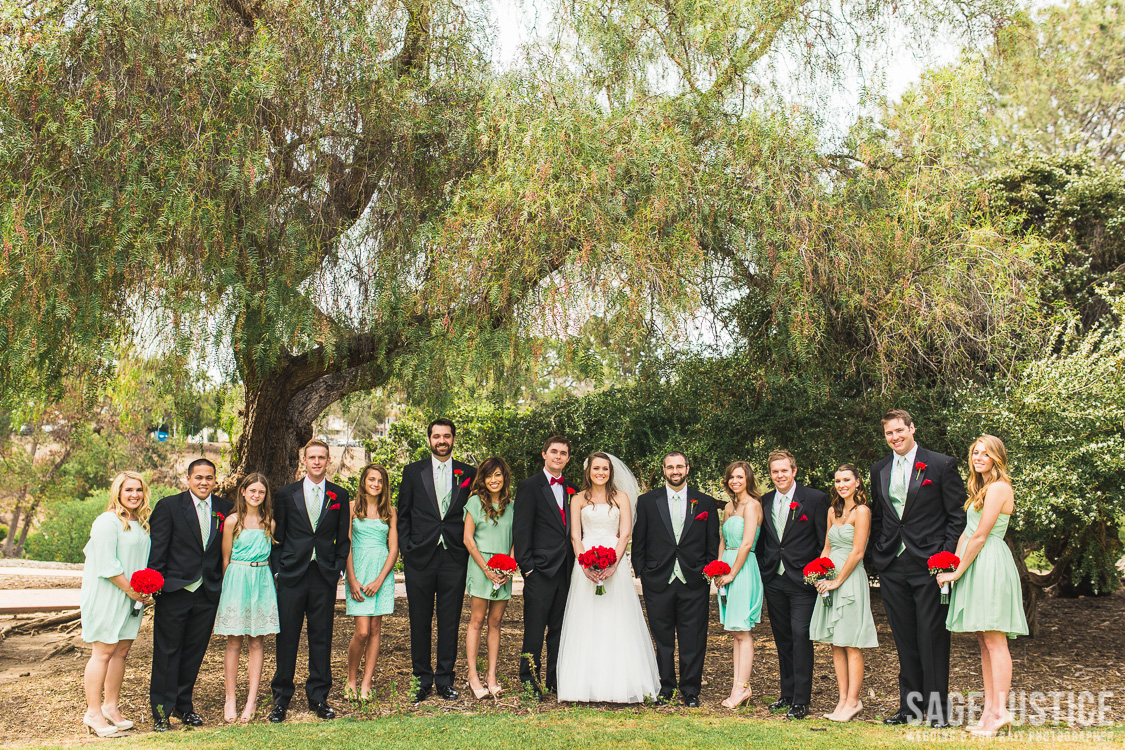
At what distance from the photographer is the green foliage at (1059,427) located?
7.45 m

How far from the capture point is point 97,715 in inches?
210

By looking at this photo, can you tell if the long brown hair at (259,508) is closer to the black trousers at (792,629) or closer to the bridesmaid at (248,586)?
the bridesmaid at (248,586)

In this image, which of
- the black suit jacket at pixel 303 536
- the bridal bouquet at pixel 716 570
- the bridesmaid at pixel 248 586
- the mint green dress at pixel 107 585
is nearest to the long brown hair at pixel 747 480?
the bridal bouquet at pixel 716 570

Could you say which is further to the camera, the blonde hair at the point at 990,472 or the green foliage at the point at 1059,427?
the green foliage at the point at 1059,427

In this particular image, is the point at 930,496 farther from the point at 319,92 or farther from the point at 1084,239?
the point at 1084,239

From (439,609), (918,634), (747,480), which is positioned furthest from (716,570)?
(439,609)

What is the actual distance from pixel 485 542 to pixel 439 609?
59cm

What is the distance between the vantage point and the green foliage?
745 centimetres

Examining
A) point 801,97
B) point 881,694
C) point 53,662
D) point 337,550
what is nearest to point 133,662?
point 53,662

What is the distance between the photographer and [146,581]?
Answer: 208 inches

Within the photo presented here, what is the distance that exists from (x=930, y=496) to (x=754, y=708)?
1993 millimetres

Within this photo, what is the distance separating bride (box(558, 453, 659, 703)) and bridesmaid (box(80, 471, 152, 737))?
114 inches

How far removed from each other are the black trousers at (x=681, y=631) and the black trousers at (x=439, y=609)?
4.79 ft

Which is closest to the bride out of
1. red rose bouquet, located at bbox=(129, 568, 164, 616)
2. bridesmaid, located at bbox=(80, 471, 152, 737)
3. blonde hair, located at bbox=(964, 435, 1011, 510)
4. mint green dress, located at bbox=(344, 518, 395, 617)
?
mint green dress, located at bbox=(344, 518, 395, 617)
